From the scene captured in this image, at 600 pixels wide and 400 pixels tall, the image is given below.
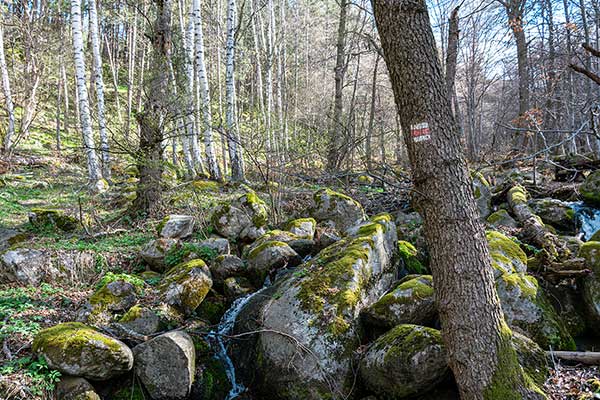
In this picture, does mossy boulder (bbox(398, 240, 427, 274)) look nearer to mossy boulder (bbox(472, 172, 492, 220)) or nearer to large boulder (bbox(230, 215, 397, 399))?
large boulder (bbox(230, 215, 397, 399))

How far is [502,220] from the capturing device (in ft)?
23.1

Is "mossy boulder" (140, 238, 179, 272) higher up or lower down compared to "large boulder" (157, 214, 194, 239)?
lower down

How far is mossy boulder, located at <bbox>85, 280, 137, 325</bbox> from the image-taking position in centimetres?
436

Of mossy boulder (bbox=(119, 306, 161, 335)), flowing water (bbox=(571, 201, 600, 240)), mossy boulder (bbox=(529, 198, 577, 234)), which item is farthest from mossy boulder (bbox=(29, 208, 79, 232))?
flowing water (bbox=(571, 201, 600, 240))

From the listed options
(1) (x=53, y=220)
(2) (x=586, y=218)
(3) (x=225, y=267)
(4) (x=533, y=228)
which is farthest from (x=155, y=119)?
(2) (x=586, y=218)

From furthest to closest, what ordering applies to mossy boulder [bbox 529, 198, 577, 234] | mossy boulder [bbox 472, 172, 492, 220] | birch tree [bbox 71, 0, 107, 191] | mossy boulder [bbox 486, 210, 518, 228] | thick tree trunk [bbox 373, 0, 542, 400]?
1. birch tree [bbox 71, 0, 107, 191]
2. mossy boulder [bbox 472, 172, 492, 220]
3. mossy boulder [bbox 529, 198, 577, 234]
4. mossy boulder [bbox 486, 210, 518, 228]
5. thick tree trunk [bbox 373, 0, 542, 400]

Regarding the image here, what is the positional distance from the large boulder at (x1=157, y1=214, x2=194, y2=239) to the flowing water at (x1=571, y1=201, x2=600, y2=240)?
7.23m

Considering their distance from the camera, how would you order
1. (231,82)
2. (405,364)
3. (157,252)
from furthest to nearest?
(231,82)
(157,252)
(405,364)

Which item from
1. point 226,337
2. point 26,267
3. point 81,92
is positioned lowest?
point 226,337

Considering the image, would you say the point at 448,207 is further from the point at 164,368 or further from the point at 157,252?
the point at 157,252

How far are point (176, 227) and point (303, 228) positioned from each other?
2.37 m

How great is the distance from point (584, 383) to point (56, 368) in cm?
464

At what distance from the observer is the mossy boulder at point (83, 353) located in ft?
11.4

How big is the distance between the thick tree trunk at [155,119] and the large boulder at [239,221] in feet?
5.31
